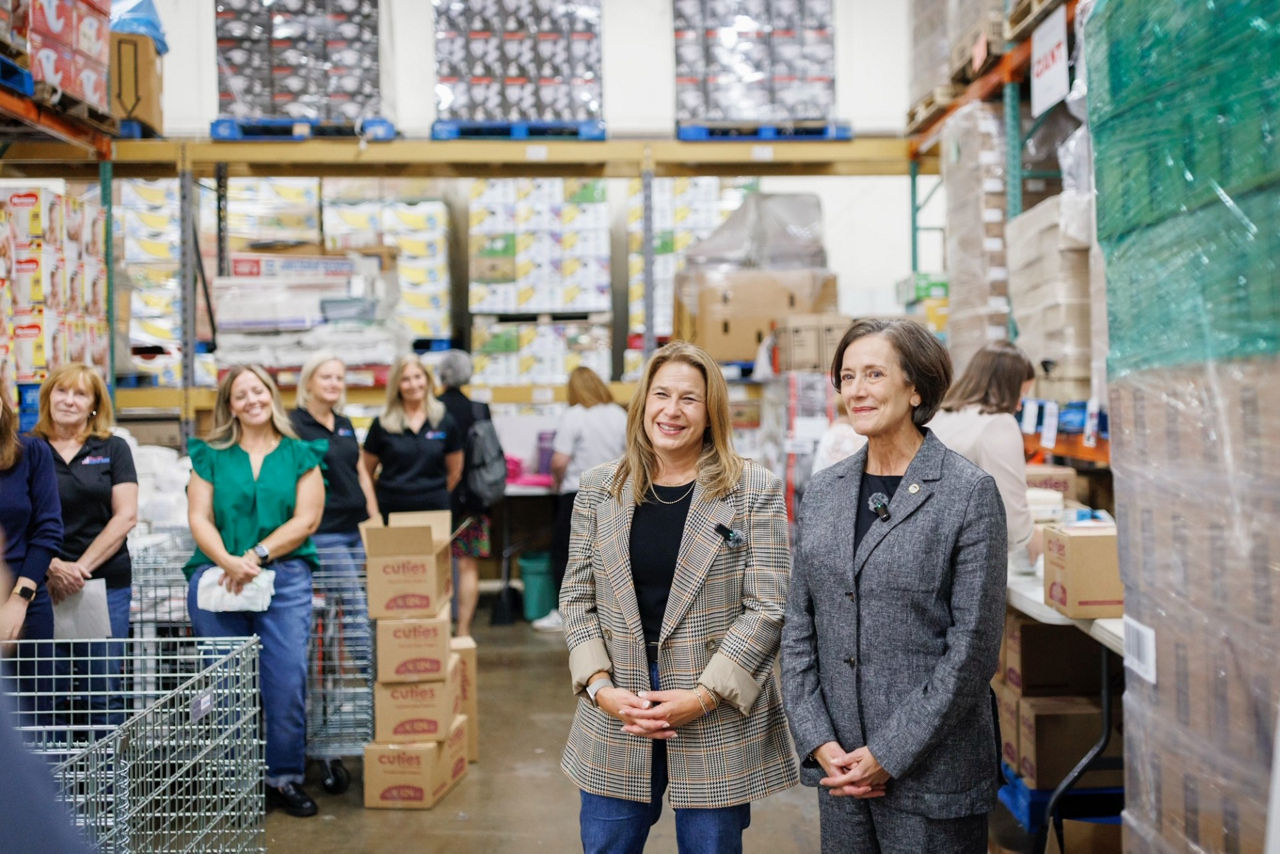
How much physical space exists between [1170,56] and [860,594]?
1.11 m

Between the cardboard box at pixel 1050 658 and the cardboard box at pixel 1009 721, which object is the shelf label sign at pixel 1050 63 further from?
the cardboard box at pixel 1009 721

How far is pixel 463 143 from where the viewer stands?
22.4 feet

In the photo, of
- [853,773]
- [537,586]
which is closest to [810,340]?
[537,586]

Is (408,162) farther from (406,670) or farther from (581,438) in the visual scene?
(406,670)

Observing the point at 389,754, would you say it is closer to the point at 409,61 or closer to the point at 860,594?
the point at 860,594

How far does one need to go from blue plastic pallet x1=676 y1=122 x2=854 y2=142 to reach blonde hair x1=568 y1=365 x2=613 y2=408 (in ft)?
5.56

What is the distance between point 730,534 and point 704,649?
0.80 ft

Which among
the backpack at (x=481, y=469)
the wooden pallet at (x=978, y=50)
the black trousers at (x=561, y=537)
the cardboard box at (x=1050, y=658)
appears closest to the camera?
the cardboard box at (x=1050, y=658)

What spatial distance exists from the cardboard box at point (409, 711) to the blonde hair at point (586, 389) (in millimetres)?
2780

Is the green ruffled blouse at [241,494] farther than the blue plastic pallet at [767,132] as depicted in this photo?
No

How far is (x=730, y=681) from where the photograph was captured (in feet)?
7.05

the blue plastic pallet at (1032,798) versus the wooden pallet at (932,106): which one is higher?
the wooden pallet at (932,106)

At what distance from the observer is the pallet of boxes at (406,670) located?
13.0 ft

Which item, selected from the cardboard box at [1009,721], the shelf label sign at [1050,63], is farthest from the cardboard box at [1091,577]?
the shelf label sign at [1050,63]
